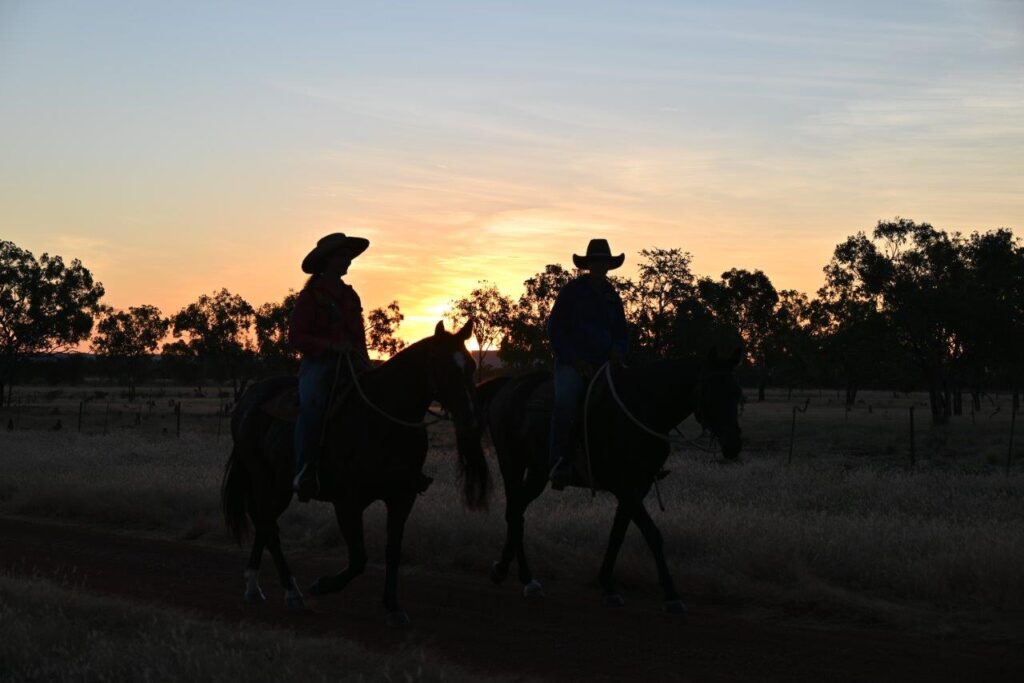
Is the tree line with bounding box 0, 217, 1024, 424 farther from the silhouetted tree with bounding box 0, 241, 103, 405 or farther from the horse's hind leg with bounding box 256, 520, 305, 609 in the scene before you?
the horse's hind leg with bounding box 256, 520, 305, 609

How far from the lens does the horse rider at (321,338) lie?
892 cm

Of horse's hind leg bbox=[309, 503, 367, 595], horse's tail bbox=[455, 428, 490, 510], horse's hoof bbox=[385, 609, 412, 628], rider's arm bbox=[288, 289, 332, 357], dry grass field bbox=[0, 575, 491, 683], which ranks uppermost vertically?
rider's arm bbox=[288, 289, 332, 357]

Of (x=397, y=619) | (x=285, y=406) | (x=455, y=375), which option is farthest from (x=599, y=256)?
(x=397, y=619)

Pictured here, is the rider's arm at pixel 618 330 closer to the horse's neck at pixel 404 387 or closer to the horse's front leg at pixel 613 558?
the horse's front leg at pixel 613 558

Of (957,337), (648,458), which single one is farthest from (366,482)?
(957,337)

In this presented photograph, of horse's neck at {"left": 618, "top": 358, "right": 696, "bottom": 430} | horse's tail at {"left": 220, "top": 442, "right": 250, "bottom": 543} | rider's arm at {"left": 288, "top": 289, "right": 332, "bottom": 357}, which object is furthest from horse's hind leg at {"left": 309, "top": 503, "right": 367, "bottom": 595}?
horse's neck at {"left": 618, "top": 358, "right": 696, "bottom": 430}

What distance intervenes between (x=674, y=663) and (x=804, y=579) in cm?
313

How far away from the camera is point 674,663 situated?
23.9 feet

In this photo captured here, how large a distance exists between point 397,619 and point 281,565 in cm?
158

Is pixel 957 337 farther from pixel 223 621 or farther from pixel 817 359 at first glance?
pixel 223 621

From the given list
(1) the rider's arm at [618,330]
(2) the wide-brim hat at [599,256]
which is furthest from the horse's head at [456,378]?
(2) the wide-brim hat at [599,256]

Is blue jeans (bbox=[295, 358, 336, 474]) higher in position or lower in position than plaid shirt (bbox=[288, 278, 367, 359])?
lower

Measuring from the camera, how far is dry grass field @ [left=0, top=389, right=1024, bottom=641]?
9.42 meters

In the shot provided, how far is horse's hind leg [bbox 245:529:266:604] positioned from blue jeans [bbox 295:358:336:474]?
124cm
